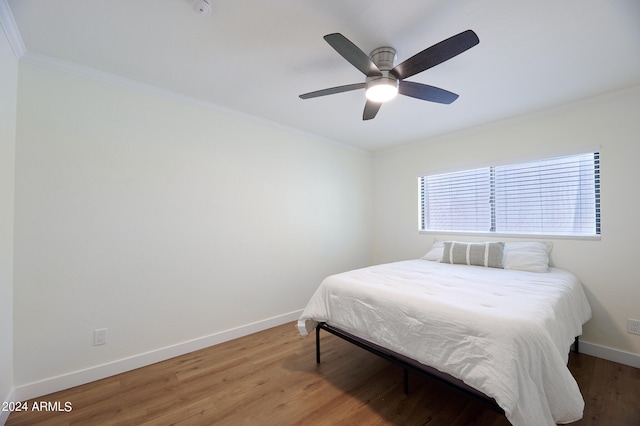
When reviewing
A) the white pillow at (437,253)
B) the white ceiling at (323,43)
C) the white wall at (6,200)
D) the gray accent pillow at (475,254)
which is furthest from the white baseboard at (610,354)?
the white wall at (6,200)

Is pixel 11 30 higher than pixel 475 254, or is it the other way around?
pixel 11 30

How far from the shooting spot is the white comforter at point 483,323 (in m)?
1.20

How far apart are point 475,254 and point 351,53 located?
2507mm

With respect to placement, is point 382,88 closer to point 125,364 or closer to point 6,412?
point 125,364

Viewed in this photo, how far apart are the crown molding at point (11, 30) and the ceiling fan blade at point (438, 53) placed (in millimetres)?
2281

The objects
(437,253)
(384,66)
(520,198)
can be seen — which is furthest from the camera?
(437,253)

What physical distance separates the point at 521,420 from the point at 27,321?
3.02 m

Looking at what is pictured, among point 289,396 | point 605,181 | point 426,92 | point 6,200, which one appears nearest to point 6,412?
point 6,200

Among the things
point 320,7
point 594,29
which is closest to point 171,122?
point 320,7

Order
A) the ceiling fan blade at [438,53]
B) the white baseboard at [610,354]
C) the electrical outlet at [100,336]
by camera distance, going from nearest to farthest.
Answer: the ceiling fan blade at [438,53] → the electrical outlet at [100,336] → the white baseboard at [610,354]

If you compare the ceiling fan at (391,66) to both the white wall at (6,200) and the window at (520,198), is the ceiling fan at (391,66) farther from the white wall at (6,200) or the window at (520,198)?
the white wall at (6,200)

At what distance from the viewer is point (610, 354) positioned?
2342mm

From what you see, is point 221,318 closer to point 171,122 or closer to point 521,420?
point 171,122

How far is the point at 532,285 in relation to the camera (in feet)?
6.62
